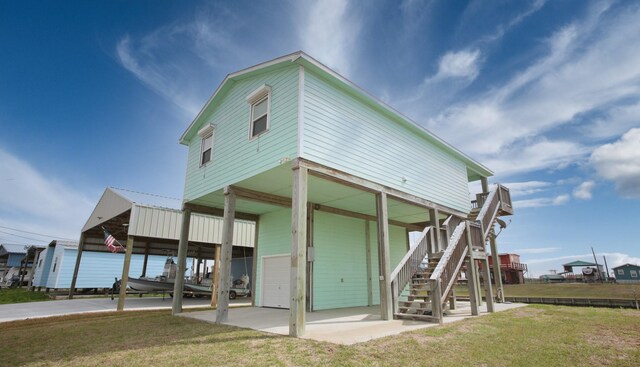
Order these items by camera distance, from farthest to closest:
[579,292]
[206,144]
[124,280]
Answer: [579,292], [124,280], [206,144]

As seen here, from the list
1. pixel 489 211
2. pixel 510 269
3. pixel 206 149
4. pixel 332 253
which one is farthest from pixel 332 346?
pixel 510 269

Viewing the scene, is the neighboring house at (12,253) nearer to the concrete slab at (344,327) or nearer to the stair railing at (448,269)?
the concrete slab at (344,327)

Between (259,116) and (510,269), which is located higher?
(259,116)

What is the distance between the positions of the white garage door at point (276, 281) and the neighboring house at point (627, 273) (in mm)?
55404

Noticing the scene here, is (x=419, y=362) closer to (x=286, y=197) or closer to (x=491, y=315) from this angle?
(x=491, y=315)

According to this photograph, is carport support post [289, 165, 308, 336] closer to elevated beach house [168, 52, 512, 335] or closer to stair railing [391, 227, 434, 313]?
elevated beach house [168, 52, 512, 335]

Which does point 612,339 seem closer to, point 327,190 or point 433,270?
point 433,270

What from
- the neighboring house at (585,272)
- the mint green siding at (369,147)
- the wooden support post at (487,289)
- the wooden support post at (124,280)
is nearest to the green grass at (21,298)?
the wooden support post at (124,280)

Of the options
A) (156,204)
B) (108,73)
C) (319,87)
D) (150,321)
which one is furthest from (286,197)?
(108,73)

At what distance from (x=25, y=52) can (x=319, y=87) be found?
41.0 feet

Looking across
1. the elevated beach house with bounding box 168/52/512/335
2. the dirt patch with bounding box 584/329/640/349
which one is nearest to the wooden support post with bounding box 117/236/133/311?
the elevated beach house with bounding box 168/52/512/335

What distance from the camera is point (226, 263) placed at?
9.37m

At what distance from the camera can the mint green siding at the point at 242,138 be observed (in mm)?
8500

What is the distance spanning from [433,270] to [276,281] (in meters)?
6.51
